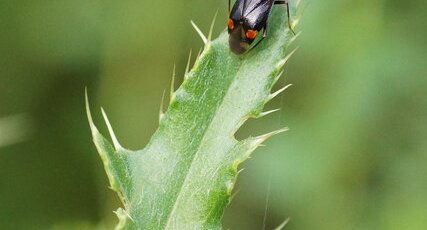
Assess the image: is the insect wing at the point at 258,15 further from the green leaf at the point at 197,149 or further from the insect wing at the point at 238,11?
the green leaf at the point at 197,149

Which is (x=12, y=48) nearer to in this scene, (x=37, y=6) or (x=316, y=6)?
(x=37, y=6)

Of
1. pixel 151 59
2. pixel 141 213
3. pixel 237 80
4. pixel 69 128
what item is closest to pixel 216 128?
pixel 237 80

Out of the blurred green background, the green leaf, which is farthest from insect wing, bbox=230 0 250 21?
the blurred green background

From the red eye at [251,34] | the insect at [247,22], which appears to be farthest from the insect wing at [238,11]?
the red eye at [251,34]

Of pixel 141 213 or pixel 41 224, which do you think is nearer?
pixel 141 213

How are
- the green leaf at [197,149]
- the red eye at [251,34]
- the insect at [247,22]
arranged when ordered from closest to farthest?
the green leaf at [197,149] < the insect at [247,22] < the red eye at [251,34]
